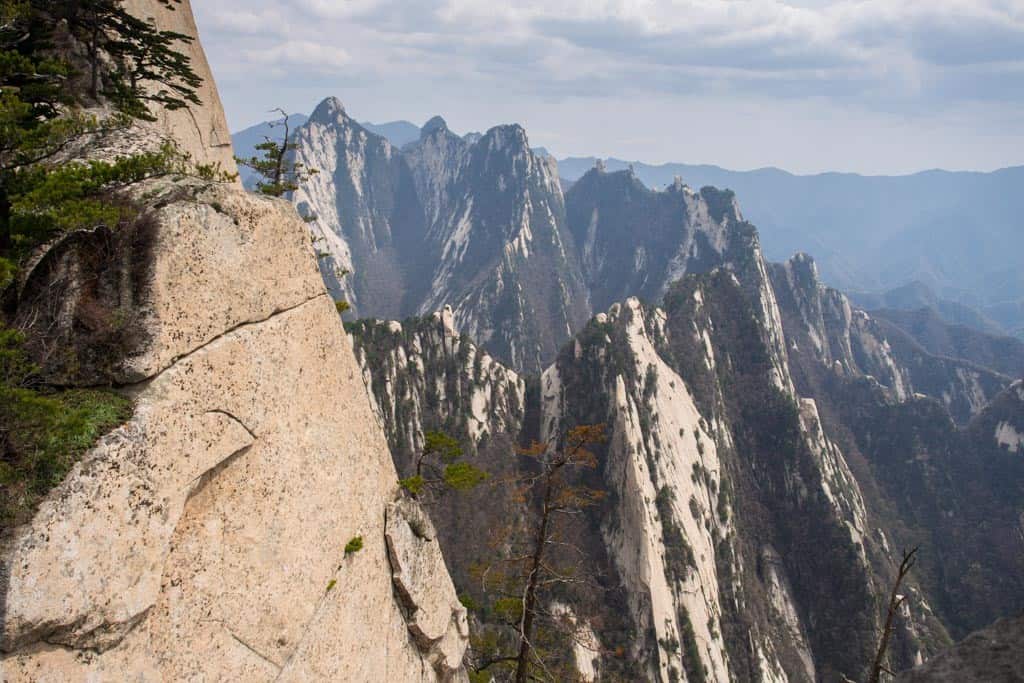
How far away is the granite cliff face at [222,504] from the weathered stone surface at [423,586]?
0.96 ft

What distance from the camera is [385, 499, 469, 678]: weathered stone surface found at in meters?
19.0

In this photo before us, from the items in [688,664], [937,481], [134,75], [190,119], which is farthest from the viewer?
[937,481]

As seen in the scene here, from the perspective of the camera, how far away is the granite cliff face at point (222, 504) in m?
10.3

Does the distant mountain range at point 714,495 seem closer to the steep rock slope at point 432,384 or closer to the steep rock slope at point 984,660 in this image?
the steep rock slope at point 432,384

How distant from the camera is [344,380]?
1791 centimetres

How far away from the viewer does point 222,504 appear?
13.5 metres

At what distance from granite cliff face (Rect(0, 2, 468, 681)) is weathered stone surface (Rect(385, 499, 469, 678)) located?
29 cm

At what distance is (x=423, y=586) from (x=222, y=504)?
30.2ft

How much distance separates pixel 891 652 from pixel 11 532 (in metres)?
121

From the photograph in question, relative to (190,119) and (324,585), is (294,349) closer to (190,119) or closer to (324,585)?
(324,585)

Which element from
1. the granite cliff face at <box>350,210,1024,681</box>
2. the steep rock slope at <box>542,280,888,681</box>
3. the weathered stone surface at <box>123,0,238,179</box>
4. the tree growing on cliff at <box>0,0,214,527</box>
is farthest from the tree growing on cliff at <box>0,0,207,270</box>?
the steep rock slope at <box>542,280,888,681</box>

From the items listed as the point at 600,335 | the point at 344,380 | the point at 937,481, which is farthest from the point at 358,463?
the point at 937,481

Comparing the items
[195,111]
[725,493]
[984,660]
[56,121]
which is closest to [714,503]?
[725,493]

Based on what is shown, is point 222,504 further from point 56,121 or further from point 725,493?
point 725,493
